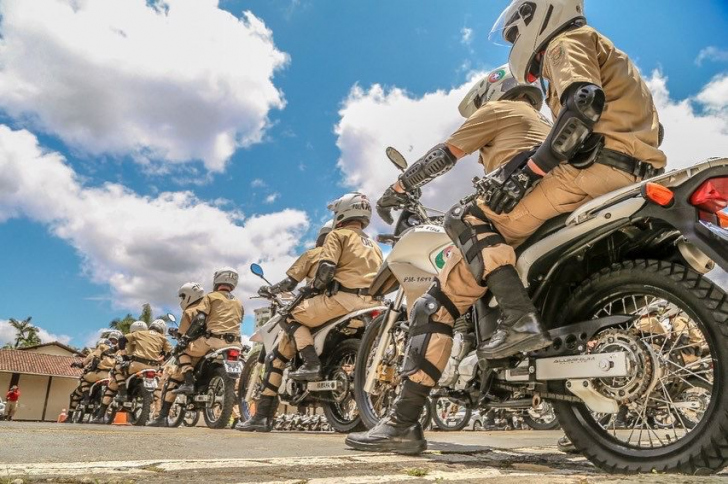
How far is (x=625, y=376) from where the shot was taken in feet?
7.03

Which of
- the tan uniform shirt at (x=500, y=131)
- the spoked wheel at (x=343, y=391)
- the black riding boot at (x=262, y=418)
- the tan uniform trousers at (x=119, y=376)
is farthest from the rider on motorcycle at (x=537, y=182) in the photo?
the tan uniform trousers at (x=119, y=376)

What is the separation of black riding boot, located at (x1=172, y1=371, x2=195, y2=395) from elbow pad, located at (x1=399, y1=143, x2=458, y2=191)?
20.4 feet

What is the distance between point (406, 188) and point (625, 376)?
1593mm

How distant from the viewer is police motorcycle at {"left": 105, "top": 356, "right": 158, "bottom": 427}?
10383 millimetres

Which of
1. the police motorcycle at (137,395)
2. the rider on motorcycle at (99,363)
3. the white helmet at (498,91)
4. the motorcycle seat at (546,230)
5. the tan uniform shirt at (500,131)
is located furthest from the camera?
the rider on motorcycle at (99,363)

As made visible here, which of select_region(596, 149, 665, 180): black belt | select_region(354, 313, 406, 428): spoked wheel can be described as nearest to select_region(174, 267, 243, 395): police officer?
select_region(354, 313, 406, 428): spoked wheel

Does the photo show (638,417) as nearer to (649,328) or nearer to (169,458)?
(649,328)

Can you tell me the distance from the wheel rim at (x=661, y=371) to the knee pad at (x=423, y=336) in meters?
0.79

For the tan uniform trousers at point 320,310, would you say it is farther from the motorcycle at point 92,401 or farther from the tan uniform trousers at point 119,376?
the motorcycle at point 92,401

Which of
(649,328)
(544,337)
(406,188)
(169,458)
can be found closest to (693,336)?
(649,328)

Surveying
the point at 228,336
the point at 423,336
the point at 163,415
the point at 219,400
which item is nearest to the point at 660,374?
the point at 423,336

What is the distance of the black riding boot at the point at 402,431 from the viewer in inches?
107

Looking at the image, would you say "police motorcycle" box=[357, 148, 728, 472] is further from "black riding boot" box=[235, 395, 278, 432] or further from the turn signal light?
"black riding boot" box=[235, 395, 278, 432]

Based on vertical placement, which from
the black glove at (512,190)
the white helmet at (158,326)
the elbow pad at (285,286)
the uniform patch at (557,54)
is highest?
the white helmet at (158,326)
